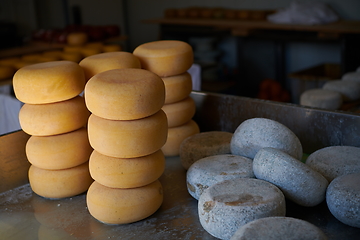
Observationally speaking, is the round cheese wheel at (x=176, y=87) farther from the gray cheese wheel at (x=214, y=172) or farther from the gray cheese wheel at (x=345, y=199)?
the gray cheese wheel at (x=345, y=199)

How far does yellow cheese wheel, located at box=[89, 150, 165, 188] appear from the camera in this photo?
100 cm

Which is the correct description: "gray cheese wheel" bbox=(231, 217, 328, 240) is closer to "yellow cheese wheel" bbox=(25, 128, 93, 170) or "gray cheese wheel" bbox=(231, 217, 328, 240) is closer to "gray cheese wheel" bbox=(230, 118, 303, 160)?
"gray cheese wheel" bbox=(230, 118, 303, 160)

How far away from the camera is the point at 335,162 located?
1.13 meters

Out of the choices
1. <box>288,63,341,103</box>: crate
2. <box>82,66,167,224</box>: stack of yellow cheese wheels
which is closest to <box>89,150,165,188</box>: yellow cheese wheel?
<box>82,66,167,224</box>: stack of yellow cheese wheels

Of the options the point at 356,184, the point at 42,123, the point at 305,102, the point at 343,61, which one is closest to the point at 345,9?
the point at 343,61

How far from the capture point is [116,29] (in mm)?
3750

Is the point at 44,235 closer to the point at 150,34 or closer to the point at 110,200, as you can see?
the point at 110,200

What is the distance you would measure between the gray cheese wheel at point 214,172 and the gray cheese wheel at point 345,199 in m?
0.21

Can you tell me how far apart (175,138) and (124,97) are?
1.79 ft

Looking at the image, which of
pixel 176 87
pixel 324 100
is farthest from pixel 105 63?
pixel 324 100

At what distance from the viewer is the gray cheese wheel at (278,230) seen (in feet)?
2.56

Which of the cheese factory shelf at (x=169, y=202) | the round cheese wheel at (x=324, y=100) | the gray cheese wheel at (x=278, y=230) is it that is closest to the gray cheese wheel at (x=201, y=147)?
the cheese factory shelf at (x=169, y=202)

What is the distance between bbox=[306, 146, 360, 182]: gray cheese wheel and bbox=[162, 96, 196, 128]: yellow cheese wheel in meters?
0.47

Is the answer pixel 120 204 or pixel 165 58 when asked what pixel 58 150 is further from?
pixel 165 58
